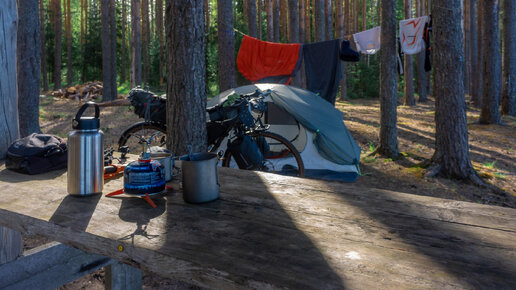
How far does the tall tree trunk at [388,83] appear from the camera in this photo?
632 cm

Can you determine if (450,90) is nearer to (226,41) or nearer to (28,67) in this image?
(226,41)

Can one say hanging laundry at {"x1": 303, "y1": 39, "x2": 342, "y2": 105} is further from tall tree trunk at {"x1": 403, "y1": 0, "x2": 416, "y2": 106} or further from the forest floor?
tall tree trunk at {"x1": 403, "y1": 0, "x2": 416, "y2": 106}

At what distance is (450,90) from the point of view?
5.14m

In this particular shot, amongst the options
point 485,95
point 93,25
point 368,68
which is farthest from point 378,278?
point 93,25

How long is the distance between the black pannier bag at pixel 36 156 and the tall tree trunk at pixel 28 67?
16.6 feet

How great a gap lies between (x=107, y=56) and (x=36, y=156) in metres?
12.8

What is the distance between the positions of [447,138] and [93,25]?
23253 millimetres

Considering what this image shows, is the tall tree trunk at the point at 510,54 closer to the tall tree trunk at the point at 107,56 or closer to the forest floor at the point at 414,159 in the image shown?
the forest floor at the point at 414,159

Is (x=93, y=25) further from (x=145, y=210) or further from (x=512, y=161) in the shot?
(x=145, y=210)

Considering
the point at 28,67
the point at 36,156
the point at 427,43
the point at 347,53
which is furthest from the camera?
the point at 427,43

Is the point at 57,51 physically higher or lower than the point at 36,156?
higher

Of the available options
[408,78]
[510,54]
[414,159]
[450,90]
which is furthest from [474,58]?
[450,90]

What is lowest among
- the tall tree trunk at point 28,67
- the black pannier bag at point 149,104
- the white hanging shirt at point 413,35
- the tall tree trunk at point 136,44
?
the black pannier bag at point 149,104

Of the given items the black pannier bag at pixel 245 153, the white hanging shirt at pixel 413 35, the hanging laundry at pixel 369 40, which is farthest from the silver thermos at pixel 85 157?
the hanging laundry at pixel 369 40
